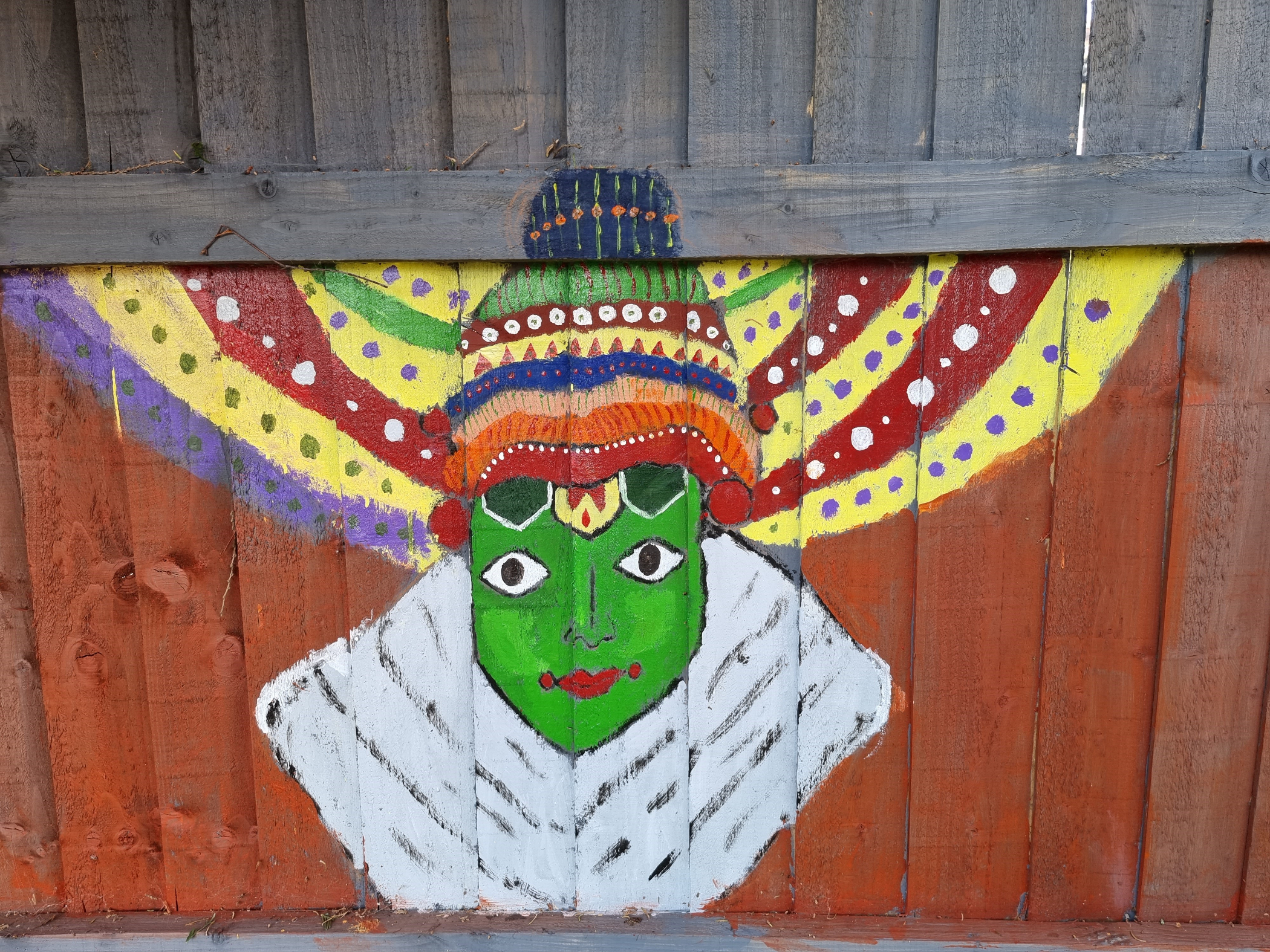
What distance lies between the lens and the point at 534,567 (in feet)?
4.82

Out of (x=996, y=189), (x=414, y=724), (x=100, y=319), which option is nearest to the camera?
(x=996, y=189)

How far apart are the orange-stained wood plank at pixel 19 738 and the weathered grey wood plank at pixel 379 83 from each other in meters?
0.80

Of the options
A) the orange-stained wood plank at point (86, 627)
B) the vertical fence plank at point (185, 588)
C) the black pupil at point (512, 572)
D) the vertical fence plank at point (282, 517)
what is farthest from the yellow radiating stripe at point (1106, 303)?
the orange-stained wood plank at point (86, 627)

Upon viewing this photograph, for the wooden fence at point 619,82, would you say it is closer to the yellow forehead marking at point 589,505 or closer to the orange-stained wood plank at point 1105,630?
the orange-stained wood plank at point 1105,630

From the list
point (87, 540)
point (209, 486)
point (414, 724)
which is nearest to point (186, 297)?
point (209, 486)

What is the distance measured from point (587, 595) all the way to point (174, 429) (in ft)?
2.78

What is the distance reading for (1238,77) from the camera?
1328 millimetres

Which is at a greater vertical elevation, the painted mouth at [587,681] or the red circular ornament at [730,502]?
the red circular ornament at [730,502]

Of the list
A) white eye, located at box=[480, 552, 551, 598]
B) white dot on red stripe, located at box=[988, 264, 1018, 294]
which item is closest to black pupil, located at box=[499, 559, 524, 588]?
white eye, located at box=[480, 552, 551, 598]

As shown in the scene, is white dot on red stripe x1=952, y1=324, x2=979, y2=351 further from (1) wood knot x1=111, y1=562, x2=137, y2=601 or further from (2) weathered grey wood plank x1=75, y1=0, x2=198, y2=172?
(1) wood knot x1=111, y1=562, x2=137, y2=601

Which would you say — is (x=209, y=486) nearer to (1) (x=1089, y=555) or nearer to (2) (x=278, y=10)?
(2) (x=278, y=10)

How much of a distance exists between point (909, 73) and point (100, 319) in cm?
153

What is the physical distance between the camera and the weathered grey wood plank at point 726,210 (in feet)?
4.31

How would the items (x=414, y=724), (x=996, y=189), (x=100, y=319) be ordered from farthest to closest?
(x=414, y=724) < (x=100, y=319) < (x=996, y=189)
